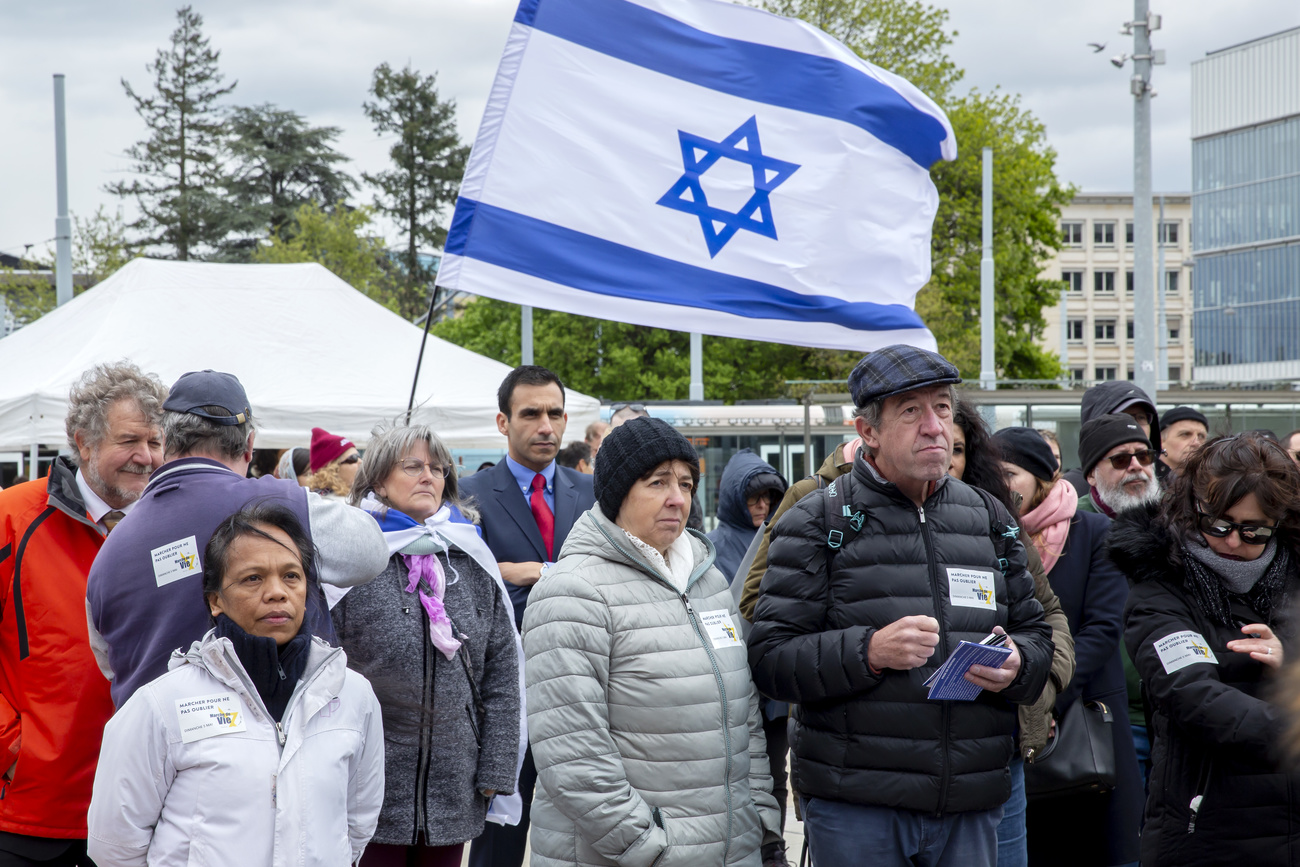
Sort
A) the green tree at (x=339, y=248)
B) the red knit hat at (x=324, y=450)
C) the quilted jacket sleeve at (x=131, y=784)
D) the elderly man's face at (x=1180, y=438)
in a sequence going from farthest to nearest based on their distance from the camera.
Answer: the green tree at (x=339, y=248) → the red knit hat at (x=324, y=450) → the elderly man's face at (x=1180, y=438) → the quilted jacket sleeve at (x=131, y=784)

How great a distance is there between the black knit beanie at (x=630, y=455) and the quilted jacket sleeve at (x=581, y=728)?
31 cm

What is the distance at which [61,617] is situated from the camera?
11.6 feet

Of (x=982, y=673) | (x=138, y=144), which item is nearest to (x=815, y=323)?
(x=982, y=673)

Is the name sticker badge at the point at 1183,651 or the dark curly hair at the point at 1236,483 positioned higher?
the dark curly hair at the point at 1236,483

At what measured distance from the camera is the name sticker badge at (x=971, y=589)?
10.7 ft

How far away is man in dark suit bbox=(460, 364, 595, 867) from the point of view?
15.8ft

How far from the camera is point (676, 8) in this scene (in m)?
5.44

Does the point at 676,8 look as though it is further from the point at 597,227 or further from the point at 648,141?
the point at 597,227

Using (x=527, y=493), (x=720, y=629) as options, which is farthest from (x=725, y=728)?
(x=527, y=493)

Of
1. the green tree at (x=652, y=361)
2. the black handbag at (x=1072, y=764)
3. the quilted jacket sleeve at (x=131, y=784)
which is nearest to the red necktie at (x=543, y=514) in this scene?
the black handbag at (x=1072, y=764)

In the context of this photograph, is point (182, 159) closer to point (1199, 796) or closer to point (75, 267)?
point (75, 267)

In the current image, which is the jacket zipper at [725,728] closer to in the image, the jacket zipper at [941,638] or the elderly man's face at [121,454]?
the jacket zipper at [941,638]

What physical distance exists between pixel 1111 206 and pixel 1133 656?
9678cm

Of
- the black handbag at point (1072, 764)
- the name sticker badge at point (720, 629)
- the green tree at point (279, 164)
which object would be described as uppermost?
the green tree at point (279, 164)
